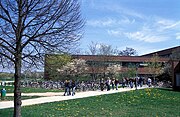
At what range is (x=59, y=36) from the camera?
29.6ft

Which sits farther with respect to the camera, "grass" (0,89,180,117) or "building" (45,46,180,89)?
"building" (45,46,180,89)

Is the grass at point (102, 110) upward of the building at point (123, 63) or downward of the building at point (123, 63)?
downward

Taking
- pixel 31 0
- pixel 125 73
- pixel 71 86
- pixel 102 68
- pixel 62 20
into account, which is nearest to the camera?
pixel 31 0

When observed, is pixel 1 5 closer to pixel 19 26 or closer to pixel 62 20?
pixel 19 26

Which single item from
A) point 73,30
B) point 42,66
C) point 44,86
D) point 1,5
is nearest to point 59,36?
point 73,30

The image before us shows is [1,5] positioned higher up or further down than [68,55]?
higher up

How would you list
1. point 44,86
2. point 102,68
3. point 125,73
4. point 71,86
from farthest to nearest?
point 125,73, point 102,68, point 44,86, point 71,86

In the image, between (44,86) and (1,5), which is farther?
(44,86)

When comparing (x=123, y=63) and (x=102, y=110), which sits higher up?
(x=123, y=63)

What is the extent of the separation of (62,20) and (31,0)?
1151 mm

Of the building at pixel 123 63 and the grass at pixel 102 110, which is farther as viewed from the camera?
the building at pixel 123 63

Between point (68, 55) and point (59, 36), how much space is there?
2.34ft

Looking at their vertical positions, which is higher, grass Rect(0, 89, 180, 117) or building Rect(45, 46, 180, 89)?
building Rect(45, 46, 180, 89)

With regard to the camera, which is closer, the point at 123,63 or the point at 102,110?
the point at 102,110
